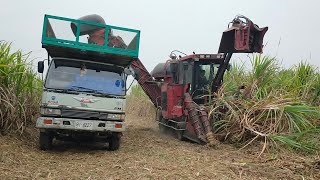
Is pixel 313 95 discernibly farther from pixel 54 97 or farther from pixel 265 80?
pixel 54 97

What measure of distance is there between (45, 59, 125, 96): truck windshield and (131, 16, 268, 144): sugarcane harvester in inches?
32.1

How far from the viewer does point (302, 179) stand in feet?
19.8

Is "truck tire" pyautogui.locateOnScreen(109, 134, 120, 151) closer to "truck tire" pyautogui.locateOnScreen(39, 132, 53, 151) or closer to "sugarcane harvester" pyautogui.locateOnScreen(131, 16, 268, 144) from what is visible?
"truck tire" pyautogui.locateOnScreen(39, 132, 53, 151)

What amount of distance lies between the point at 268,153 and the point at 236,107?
1.78m

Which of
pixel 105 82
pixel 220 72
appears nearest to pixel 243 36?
pixel 220 72

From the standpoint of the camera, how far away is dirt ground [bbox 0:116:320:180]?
5.78 meters

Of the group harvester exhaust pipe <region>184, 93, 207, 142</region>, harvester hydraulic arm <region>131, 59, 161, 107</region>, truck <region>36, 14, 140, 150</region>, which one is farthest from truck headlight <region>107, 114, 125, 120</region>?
harvester hydraulic arm <region>131, 59, 161, 107</region>

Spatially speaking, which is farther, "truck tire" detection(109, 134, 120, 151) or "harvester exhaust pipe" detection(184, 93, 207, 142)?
"harvester exhaust pipe" detection(184, 93, 207, 142)

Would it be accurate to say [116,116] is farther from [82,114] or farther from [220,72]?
[220,72]

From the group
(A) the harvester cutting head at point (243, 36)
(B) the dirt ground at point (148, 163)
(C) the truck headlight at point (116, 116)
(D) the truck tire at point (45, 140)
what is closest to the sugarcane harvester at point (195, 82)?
(A) the harvester cutting head at point (243, 36)

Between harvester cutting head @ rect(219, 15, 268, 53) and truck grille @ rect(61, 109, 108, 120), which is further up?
harvester cutting head @ rect(219, 15, 268, 53)

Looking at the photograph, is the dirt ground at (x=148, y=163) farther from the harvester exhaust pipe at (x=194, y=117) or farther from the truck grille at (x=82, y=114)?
Result: the truck grille at (x=82, y=114)

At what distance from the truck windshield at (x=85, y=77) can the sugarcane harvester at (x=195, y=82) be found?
816mm

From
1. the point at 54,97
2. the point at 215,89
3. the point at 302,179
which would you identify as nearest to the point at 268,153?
the point at 302,179
